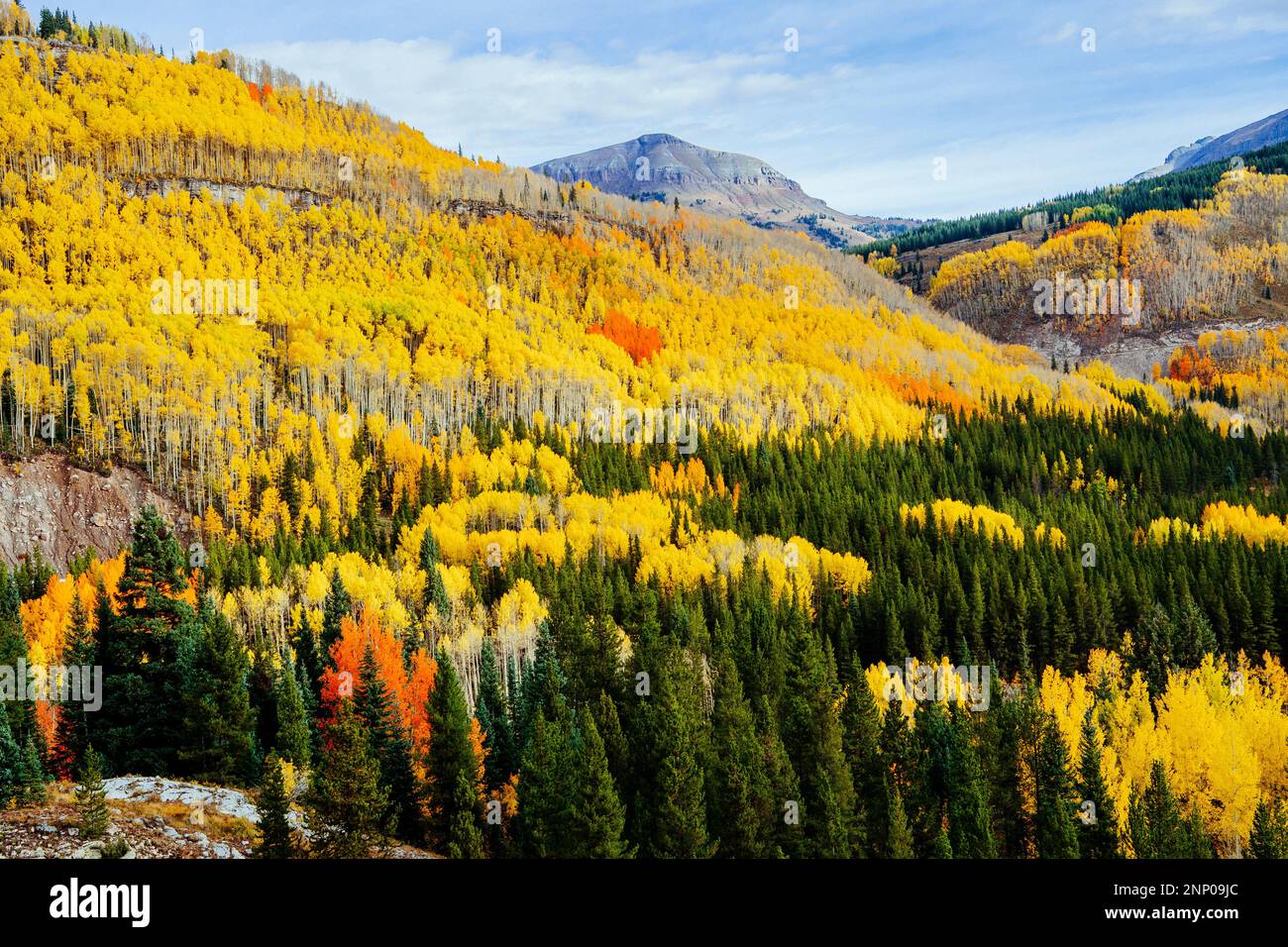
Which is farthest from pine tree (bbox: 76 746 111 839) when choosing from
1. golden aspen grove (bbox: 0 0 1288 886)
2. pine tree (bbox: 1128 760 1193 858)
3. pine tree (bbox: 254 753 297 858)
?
pine tree (bbox: 1128 760 1193 858)

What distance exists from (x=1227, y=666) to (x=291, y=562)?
96798mm

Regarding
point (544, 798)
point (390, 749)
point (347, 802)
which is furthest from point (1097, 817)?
point (347, 802)

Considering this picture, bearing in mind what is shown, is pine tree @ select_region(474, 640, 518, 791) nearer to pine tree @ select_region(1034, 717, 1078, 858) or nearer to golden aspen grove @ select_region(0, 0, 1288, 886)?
golden aspen grove @ select_region(0, 0, 1288, 886)

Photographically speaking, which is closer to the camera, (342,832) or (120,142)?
(342,832)

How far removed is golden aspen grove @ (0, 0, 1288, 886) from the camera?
4731 centimetres

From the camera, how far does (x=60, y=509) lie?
4532 inches

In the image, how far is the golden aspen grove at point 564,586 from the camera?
47312 millimetres

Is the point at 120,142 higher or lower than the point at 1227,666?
higher

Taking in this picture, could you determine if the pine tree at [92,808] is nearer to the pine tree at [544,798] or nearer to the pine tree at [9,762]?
the pine tree at [9,762]

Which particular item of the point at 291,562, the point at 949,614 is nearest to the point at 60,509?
the point at 291,562

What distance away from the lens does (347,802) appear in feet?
129

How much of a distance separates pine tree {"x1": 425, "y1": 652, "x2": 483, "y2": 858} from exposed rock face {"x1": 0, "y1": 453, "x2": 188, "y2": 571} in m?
80.3

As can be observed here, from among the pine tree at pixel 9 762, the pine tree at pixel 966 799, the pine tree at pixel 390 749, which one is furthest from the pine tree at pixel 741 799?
the pine tree at pixel 9 762
